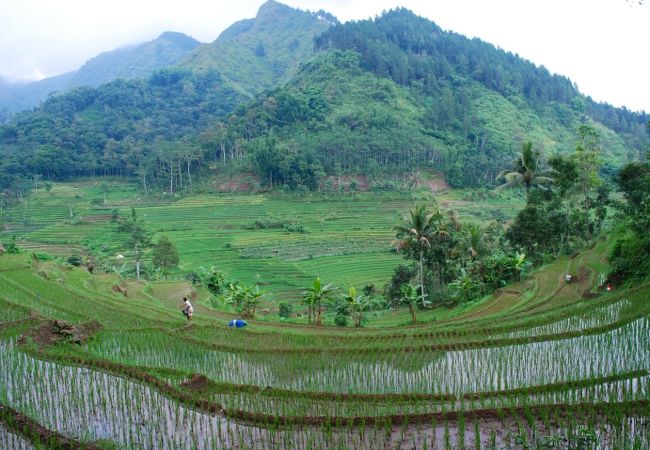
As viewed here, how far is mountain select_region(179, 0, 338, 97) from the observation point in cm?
15388

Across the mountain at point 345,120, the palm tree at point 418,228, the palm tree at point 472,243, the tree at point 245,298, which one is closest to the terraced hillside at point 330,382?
the tree at point 245,298

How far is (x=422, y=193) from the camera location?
218ft

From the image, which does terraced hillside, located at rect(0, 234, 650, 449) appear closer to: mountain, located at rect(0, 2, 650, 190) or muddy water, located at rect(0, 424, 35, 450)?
muddy water, located at rect(0, 424, 35, 450)

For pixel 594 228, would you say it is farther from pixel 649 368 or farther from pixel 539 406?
pixel 539 406

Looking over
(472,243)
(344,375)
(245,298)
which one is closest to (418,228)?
(472,243)

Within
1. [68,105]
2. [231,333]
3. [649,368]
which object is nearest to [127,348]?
[231,333]

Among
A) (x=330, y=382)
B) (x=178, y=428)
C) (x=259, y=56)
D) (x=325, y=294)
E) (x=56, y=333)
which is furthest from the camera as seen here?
(x=259, y=56)

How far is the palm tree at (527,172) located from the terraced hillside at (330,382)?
393 inches

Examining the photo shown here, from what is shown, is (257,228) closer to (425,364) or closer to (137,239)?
(137,239)

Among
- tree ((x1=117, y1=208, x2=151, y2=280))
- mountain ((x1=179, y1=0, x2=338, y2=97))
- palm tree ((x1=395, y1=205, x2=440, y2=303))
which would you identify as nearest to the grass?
palm tree ((x1=395, y1=205, x2=440, y2=303))

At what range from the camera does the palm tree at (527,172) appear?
25609 mm

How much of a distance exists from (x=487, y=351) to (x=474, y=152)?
240ft

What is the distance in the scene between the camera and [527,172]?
2600 centimetres

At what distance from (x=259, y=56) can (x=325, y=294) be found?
170 m
